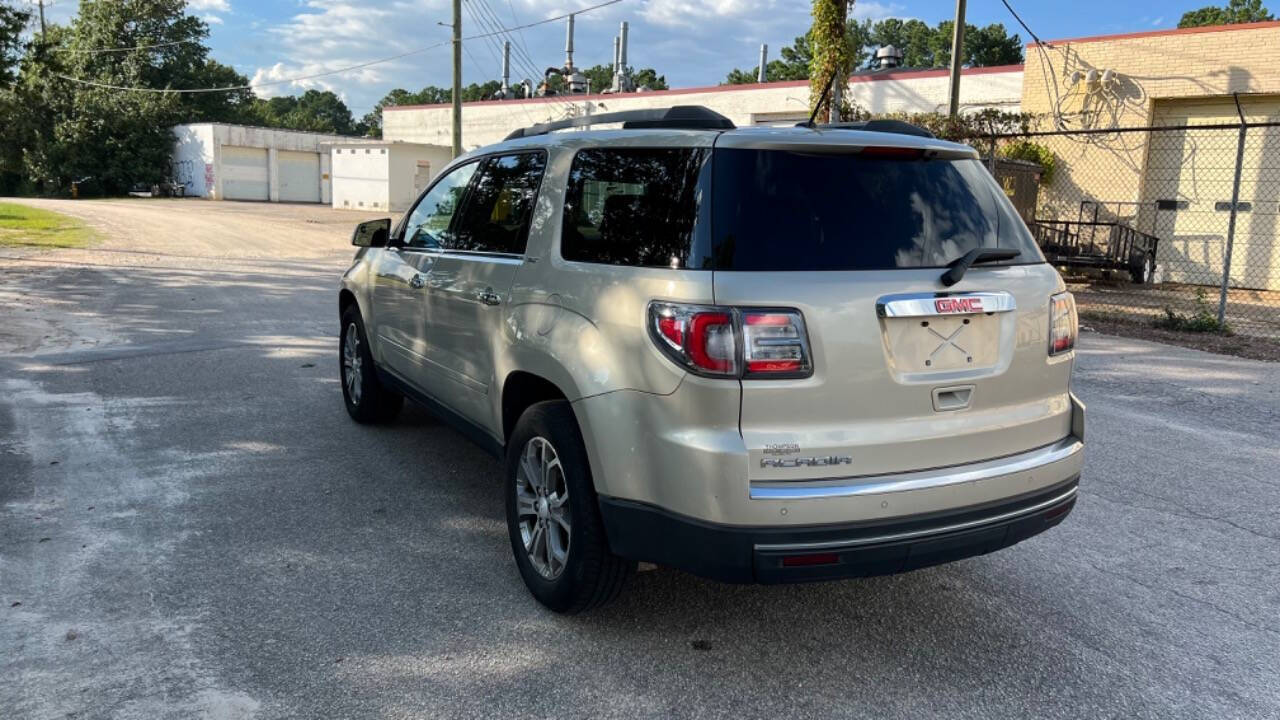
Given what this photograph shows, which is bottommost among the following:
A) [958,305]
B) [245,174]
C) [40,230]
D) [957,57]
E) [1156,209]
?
[40,230]

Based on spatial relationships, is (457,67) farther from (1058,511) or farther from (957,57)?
(1058,511)

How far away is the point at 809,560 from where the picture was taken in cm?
285

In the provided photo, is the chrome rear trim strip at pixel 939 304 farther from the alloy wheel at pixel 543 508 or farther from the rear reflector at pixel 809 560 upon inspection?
the alloy wheel at pixel 543 508

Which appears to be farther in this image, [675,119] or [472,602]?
[472,602]

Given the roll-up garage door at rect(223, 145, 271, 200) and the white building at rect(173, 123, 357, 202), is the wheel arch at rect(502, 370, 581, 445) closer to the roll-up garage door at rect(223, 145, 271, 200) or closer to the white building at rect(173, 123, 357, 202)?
the white building at rect(173, 123, 357, 202)

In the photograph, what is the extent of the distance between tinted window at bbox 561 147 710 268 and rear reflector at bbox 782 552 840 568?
973mm

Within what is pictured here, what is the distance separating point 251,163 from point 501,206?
5481cm

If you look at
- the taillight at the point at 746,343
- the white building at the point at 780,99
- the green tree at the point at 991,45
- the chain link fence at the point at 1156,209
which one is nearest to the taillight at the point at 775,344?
the taillight at the point at 746,343

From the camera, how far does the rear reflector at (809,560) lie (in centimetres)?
284

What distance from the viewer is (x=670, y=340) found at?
2.94 metres

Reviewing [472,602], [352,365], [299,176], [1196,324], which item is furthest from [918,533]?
[299,176]

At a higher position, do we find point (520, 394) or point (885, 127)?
point (885, 127)

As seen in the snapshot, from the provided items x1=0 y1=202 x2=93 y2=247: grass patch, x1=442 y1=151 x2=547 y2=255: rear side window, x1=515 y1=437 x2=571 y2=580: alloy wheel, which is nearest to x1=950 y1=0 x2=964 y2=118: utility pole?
x1=442 y1=151 x2=547 y2=255: rear side window

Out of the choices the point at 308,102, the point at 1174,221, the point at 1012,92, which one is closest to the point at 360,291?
the point at 1174,221
